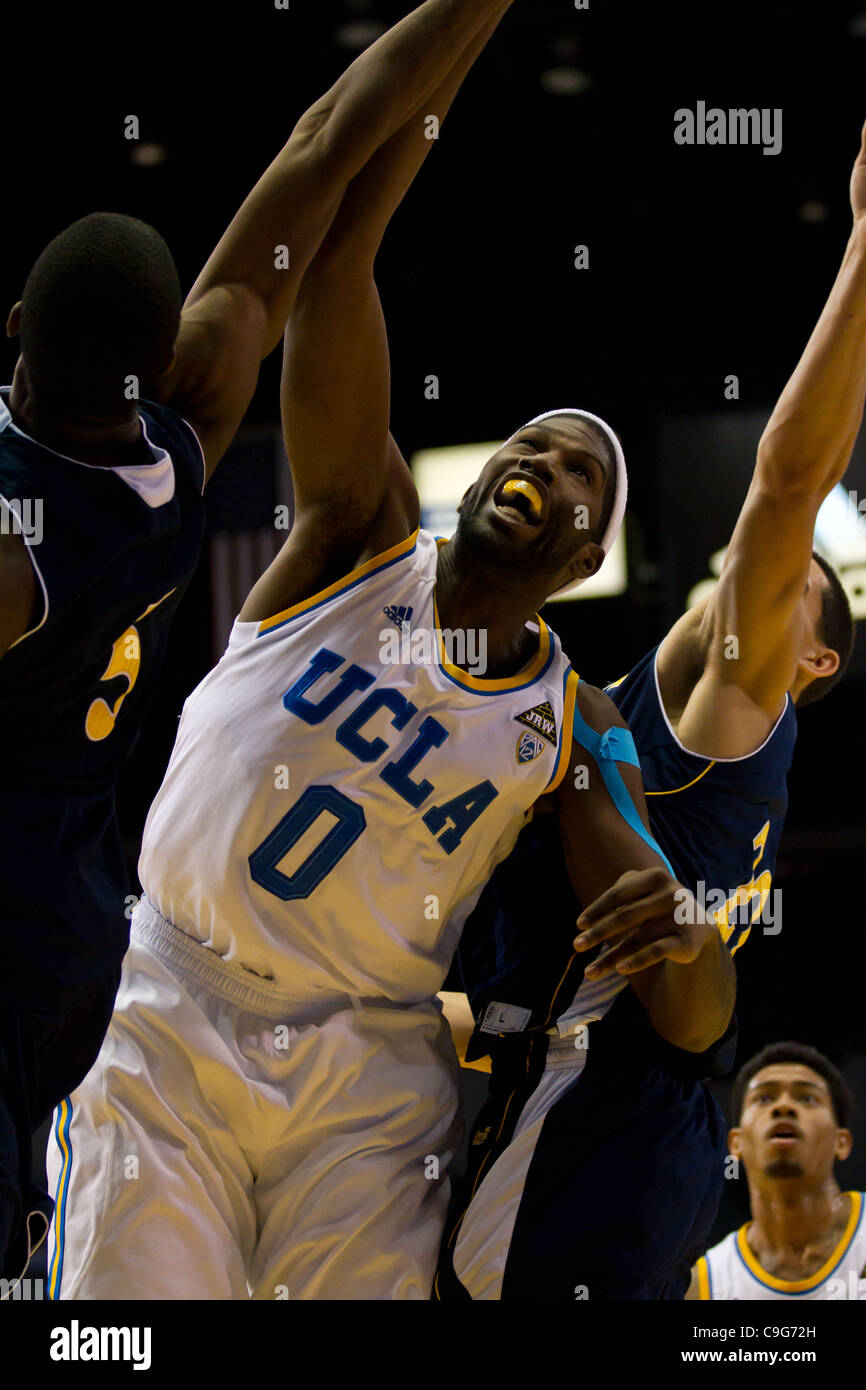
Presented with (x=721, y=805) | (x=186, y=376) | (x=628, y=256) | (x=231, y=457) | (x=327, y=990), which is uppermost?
(x=628, y=256)

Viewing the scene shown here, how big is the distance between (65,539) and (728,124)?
439 cm

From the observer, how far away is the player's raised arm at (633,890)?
2.12 meters

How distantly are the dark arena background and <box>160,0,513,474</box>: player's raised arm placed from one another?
2.71 meters

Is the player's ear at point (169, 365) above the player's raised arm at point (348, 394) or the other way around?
the other way around

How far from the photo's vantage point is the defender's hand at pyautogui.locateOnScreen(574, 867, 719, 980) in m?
2.09

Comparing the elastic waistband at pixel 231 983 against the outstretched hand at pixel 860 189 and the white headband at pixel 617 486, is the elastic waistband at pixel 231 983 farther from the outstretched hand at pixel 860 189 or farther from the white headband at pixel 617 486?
the outstretched hand at pixel 860 189

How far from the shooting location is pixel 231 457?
19.6 ft

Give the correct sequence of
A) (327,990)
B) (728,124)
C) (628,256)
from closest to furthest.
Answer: (327,990) < (728,124) < (628,256)

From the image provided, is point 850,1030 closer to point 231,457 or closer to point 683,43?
point 231,457

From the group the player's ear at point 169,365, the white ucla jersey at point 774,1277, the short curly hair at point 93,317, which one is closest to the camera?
the short curly hair at point 93,317

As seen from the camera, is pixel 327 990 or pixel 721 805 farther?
pixel 721 805

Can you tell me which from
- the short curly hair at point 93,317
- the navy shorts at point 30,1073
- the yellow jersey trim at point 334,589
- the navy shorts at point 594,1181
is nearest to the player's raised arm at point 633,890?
the navy shorts at point 594,1181

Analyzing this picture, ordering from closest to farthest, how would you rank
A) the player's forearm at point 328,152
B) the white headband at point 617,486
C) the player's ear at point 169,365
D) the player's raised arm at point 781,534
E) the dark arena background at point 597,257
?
the player's ear at point 169,365 → the player's forearm at point 328,152 → the player's raised arm at point 781,534 → the white headband at point 617,486 → the dark arena background at point 597,257

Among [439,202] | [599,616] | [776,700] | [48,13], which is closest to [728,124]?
[439,202]
